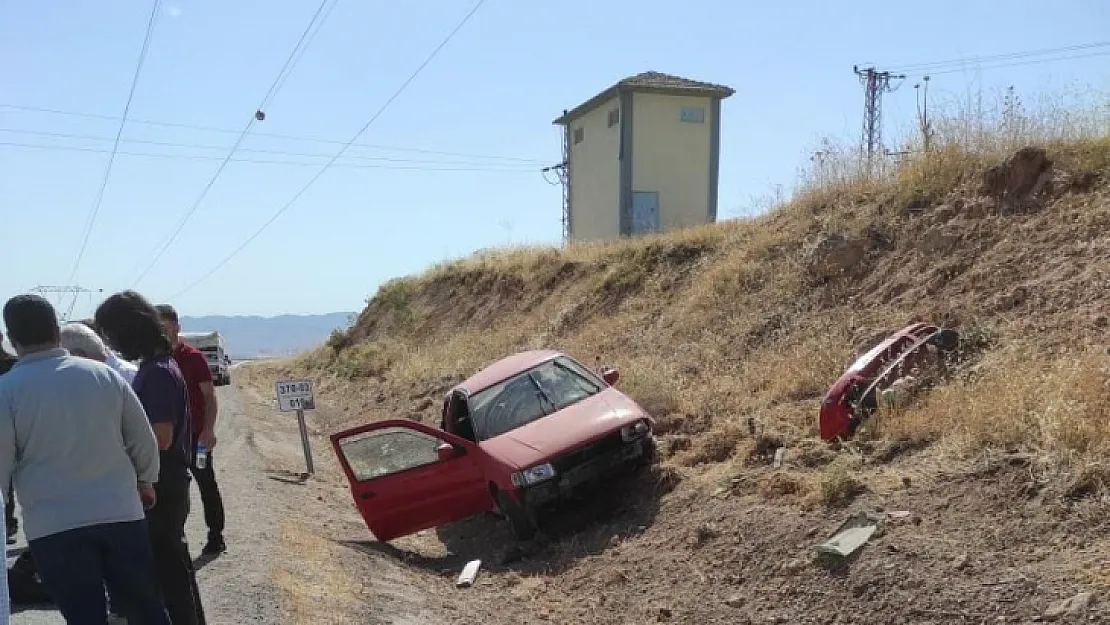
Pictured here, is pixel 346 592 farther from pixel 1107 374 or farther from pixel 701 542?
pixel 1107 374

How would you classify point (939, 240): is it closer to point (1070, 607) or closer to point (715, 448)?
point (715, 448)

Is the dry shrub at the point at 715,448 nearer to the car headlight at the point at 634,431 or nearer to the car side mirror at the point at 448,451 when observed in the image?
the car headlight at the point at 634,431

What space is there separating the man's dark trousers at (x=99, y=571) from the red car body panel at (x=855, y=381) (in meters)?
5.12

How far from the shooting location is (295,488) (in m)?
9.73

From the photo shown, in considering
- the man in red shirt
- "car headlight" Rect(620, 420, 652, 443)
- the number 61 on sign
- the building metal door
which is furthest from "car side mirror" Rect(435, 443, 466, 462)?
the building metal door

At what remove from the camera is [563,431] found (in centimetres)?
757

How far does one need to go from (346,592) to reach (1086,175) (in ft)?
29.3

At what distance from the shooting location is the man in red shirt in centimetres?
571

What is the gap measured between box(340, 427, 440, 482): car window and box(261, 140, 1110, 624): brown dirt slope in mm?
802

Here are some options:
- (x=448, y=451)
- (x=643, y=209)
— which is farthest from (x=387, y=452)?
(x=643, y=209)

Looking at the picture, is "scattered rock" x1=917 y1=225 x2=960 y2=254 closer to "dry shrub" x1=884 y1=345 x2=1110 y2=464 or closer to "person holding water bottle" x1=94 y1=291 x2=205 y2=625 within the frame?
"dry shrub" x1=884 y1=345 x2=1110 y2=464

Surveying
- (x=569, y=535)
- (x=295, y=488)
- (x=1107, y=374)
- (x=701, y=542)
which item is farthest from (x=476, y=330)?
(x=1107, y=374)

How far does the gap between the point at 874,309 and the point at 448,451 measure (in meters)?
5.28

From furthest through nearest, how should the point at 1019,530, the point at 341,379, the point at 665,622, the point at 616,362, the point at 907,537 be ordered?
the point at 341,379
the point at 616,362
the point at 665,622
the point at 907,537
the point at 1019,530
